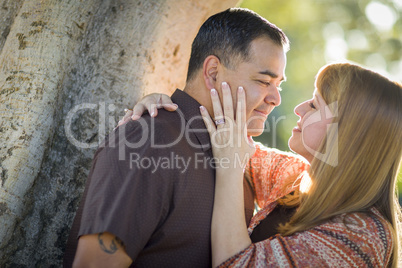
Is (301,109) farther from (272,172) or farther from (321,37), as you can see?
(321,37)

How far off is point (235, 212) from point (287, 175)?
712 millimetres

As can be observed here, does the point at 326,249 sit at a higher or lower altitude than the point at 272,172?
lower

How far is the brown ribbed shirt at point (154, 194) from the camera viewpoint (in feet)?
6.76

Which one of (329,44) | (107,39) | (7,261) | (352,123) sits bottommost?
(7,261)

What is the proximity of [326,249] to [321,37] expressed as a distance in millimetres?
17223

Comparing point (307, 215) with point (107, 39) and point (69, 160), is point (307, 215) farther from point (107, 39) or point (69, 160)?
point (107, 39)

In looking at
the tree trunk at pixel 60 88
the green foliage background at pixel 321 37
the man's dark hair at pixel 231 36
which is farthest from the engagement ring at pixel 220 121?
the green foliage background at pixel 321 37

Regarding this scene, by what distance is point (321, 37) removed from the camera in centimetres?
1848

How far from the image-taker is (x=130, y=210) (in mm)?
2061

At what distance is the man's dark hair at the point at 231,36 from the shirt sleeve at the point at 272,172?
0.68 meters

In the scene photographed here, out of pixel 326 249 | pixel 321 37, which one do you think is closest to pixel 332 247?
pixel 326 249

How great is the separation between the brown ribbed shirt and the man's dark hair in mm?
513

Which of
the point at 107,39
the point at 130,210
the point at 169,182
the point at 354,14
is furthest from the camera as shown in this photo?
the point at 354,14

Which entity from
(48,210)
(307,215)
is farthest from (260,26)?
(48,210)
